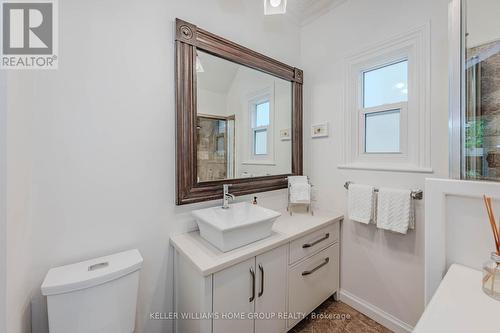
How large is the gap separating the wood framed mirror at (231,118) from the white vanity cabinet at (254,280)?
425mm

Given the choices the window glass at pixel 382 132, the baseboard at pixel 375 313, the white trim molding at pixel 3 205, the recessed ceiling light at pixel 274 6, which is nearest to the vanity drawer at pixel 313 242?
the baseboard at pixel 375 313

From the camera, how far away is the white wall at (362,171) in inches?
53.4

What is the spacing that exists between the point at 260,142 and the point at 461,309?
59.6 inches

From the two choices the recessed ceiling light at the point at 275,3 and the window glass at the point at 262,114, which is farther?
the window glass at the point at 262,114

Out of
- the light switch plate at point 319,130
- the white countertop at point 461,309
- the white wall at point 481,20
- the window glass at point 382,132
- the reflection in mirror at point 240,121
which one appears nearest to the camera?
the white countertop at point 461,309

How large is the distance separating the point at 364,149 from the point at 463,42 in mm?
884

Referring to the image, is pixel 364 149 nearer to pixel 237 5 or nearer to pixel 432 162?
pixel 432 162

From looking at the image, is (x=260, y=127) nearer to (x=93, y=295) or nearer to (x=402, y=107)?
(x=402, y=107)

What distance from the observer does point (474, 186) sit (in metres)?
0.87

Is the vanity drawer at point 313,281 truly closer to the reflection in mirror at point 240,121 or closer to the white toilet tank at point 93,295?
the reflection in mirror at point 240,121

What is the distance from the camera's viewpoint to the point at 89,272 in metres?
0.94

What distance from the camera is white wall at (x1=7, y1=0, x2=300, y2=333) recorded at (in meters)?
0.87

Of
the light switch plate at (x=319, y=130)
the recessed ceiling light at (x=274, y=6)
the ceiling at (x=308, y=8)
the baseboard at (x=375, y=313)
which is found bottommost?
the baseboard at (x=375, y=313)

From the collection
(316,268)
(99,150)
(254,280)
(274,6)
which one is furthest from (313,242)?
(274,6)
